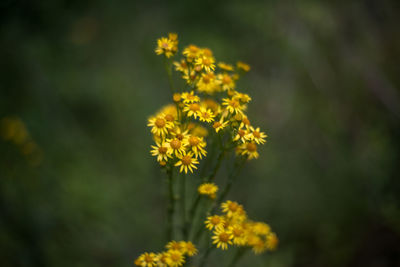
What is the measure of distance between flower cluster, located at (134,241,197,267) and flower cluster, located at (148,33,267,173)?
49 cm

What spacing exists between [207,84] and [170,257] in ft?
3.77

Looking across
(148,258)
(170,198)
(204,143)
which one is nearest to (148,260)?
(148,258)

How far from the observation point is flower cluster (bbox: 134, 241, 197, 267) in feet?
5.44

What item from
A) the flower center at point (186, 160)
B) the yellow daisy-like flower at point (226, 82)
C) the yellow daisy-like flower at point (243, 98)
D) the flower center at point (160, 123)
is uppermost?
the yellow daisy-like flower at point (226, 82)

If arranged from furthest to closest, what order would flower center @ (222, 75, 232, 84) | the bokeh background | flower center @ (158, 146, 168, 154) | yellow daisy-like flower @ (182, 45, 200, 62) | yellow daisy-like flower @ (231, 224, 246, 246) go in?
the bokeh background
flower center @ (222, 75, 232, 84)
yellow daisy-like flower @ (182, 45, 200, 62)
yellow daisy-like flower @ (231, 224, 246, 246)
flower center @ (158, 146, 168, 154)

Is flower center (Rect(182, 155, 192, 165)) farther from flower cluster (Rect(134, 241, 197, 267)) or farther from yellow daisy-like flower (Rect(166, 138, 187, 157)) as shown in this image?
flower cluster (Rect(134, 241, 197, 267))

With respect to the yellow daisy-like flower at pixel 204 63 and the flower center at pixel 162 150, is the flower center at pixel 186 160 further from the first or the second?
the yellow daisy-like flower at pixel 204 63

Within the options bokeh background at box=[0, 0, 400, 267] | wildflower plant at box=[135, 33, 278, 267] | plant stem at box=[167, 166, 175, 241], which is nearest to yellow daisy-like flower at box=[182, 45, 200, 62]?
wildflower plant at box=[135, 33, 278, 267]

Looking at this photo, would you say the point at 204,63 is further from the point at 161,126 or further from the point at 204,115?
the point at 161,126

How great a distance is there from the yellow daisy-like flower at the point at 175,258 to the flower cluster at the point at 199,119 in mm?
502

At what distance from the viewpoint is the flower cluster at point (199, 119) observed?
167 cm

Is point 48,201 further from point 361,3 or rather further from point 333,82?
point 361,3

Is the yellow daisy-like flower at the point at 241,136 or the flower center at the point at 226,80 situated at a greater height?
the flower center at the point at 226,80

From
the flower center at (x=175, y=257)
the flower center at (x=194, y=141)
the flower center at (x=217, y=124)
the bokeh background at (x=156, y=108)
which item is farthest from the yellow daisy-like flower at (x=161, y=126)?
the bokeh background at (x=156, y=108)
